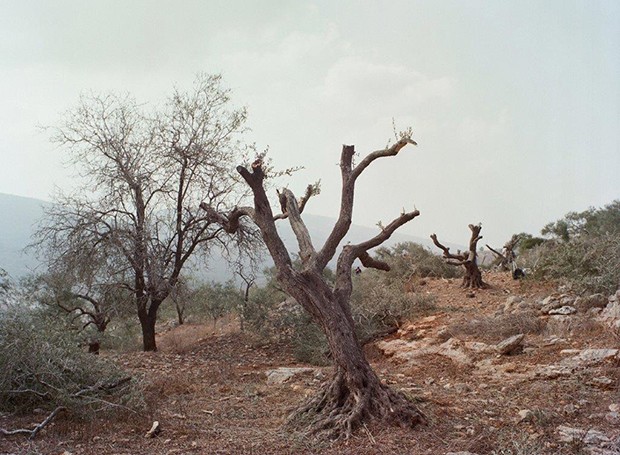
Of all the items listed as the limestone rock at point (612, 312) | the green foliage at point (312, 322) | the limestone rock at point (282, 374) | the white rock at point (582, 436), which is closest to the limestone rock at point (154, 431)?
the limestone rock at point (282, 374)

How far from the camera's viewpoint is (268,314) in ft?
40.5

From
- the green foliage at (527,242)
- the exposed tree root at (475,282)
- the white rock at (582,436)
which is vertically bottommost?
the white rock at (582,436)

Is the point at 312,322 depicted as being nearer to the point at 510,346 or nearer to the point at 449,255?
the point at 510,346

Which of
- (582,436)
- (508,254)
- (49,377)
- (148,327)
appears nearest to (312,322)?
(148,327)

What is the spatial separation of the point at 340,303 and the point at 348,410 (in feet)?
3.80

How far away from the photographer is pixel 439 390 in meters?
6.79

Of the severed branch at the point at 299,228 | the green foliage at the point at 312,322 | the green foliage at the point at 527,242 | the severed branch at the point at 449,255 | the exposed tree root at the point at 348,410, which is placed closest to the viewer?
the exposed tree root at the point at 348,410

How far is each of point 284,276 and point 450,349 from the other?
4260 mm

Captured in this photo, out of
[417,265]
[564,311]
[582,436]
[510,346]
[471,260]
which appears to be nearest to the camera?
[582,436]

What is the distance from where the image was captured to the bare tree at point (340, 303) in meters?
5.20

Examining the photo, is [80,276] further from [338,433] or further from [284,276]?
[338,433]

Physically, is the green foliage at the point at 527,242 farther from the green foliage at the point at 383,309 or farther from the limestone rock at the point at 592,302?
the limestone rock at the point at 592,302

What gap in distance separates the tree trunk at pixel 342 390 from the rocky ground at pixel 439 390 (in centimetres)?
21

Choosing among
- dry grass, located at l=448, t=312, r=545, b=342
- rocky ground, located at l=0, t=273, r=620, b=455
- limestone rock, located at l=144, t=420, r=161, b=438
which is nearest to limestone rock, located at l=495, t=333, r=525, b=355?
rocky ground, located at l=0, t=273, r=620, b=455
